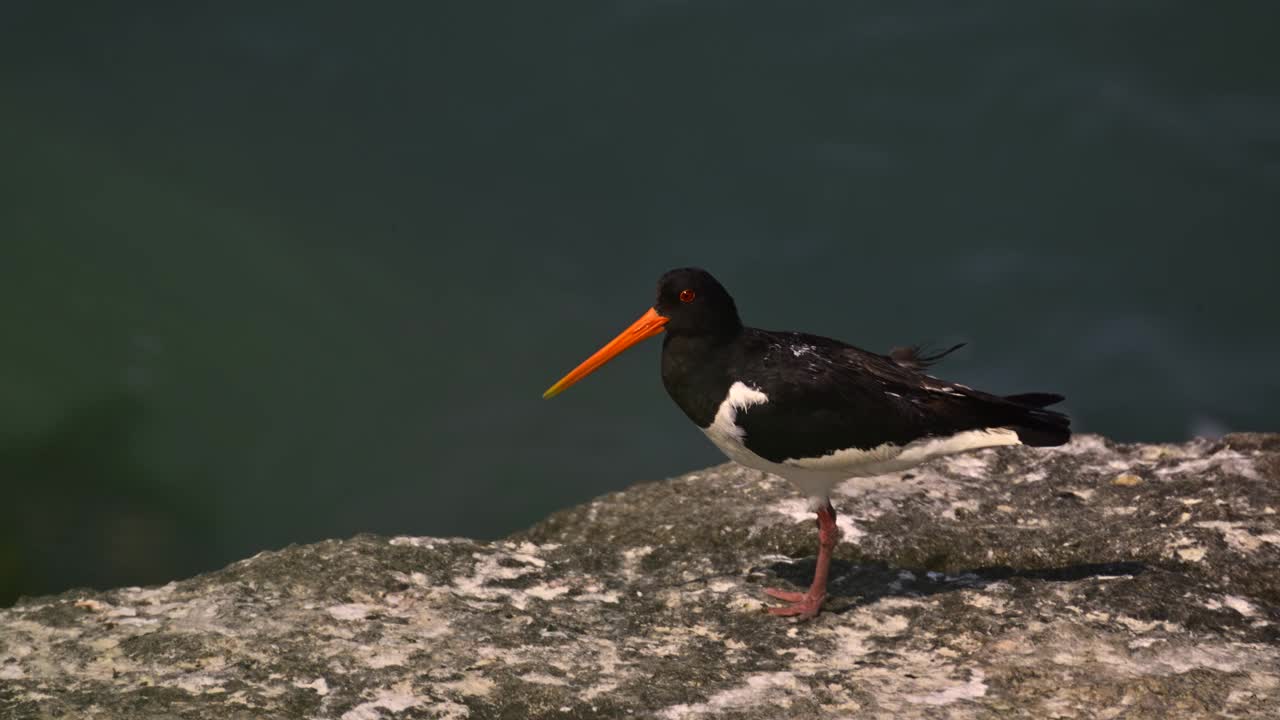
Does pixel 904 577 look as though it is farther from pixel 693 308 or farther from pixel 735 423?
pixel 693 308

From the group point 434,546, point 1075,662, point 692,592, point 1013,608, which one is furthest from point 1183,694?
point 434,546

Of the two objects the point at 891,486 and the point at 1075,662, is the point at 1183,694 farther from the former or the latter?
the point at 891,486

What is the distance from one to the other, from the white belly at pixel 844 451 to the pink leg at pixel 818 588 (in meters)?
0.20

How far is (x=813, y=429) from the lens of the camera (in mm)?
6441

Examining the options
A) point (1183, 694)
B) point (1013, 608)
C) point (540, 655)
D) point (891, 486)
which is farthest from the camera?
point (891, 486)

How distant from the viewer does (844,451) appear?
6.48 metres

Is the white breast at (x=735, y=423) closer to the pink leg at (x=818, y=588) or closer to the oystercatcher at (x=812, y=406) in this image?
the oystercatcher at (x=812, y=406)

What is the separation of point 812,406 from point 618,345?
1087 mm

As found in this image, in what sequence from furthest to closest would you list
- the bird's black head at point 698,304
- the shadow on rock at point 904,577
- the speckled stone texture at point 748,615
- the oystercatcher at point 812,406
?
the bird's black head at point 698,304 < the shadow on rock at point 904,577 < the oystercatcher at point 812,406 < the speckled stone texture at point 748,615

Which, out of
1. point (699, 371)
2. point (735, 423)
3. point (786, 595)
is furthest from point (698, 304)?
point (786, 595)

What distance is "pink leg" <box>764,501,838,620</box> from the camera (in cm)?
637

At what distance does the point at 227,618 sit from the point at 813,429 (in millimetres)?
2725

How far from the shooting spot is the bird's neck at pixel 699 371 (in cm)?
662

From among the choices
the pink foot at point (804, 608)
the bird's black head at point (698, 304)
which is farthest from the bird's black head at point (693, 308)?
the pink foot at point (804, 608)
